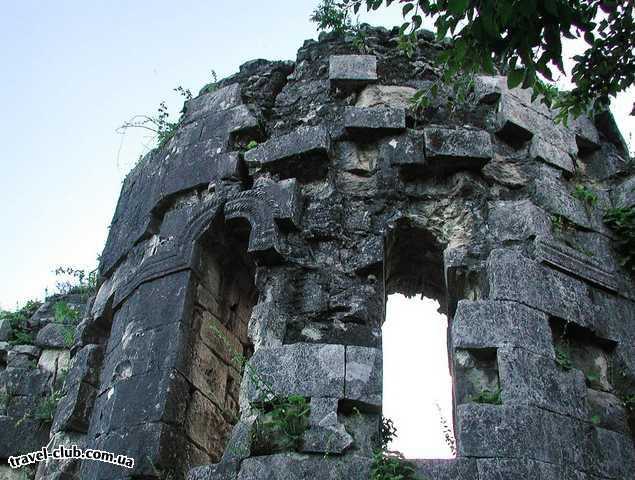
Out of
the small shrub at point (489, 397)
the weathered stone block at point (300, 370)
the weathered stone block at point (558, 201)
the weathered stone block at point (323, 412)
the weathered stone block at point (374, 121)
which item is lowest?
the weathered stone block at point (323, 412)

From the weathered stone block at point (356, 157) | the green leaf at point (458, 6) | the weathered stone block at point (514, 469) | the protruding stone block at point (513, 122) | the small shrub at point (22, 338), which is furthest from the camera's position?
the small shrub at point (22, 338)

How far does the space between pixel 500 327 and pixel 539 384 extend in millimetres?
440

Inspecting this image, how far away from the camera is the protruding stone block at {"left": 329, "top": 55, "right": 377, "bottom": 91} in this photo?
6.50 metres

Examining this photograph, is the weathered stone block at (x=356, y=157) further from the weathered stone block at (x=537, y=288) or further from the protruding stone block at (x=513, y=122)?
the weathered stone block at (x=537, y=288)

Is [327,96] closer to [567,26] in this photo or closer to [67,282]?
[567,26]

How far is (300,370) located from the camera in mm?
4762

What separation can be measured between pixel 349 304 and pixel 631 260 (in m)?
2.34

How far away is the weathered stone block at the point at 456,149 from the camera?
5.72 metres

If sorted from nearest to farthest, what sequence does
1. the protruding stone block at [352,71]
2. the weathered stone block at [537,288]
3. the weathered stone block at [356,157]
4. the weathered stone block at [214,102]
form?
1. the weathered stone block at [537,288]
2. the weathered stone block at [356,157]
3. the protruding stone block at [352,71]
4. the weathered stone block at [214,102]

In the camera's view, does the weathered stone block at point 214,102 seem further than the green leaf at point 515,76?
Yes

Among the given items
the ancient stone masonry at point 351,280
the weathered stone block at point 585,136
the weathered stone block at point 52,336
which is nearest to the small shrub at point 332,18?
the ancient stone masonry at point 351,280

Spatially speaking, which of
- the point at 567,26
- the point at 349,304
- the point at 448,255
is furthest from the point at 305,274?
the point at 567,26

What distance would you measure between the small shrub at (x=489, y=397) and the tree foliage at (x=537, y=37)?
6.32 feet

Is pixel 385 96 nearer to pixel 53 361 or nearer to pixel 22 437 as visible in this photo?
pixel 53 361
